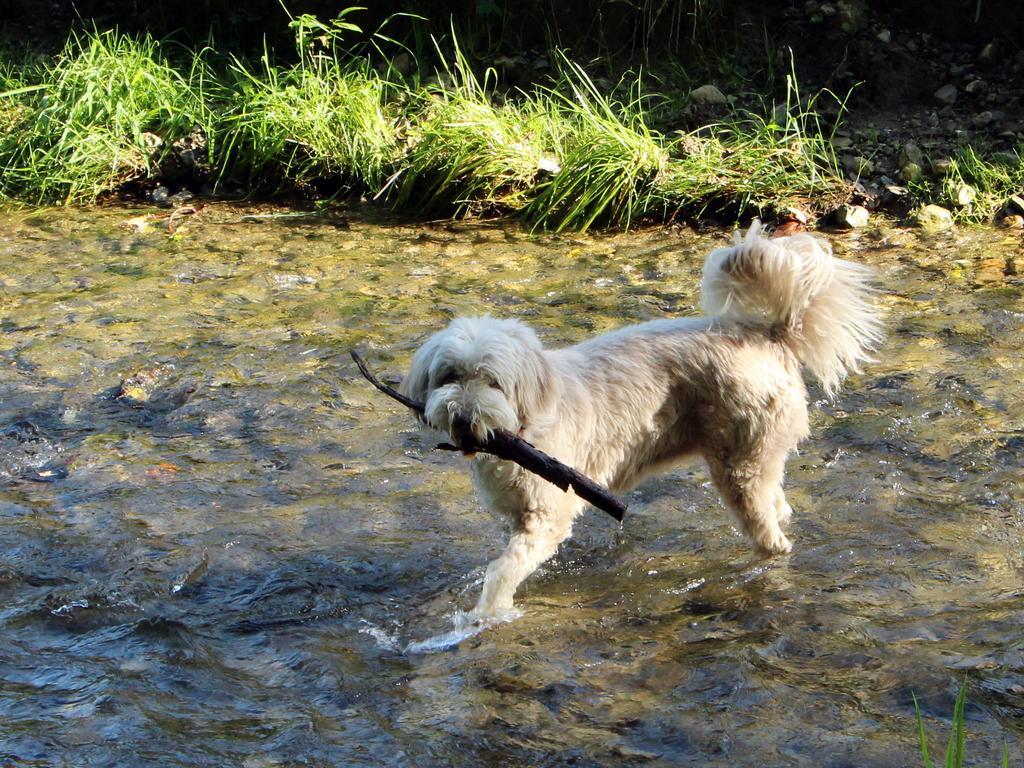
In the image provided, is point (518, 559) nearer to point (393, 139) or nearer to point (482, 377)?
point (482, 377)

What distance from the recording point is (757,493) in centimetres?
470

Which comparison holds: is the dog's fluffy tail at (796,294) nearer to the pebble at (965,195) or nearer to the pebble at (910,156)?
the pebble at (965,195)

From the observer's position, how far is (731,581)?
15.3ft

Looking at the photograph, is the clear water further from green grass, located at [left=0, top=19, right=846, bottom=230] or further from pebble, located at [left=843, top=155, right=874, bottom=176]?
pebble, located at [left=843, top=155, right=874, bottom=176]

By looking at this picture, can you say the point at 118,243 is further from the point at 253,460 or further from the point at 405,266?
the point at 253,460

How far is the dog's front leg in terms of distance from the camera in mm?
4344

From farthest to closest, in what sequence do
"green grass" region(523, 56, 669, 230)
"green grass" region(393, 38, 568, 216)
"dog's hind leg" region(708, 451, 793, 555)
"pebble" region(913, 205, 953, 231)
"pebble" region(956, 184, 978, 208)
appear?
"green grass" region(393, 38, 568, 216), "green grass" region(523, 56, 669, 230), "pebble" region(956, 184, 978, 208), "pebble" region(913, 205, 953, 231), "dog's hind leg" region(708, 451, 793, 555)

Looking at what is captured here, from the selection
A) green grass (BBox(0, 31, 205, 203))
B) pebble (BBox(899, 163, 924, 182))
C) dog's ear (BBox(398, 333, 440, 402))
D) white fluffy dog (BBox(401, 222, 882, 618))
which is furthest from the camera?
green grass (BBox(0, 31, 205, 203))

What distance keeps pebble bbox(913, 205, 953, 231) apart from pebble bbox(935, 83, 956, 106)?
1.58 metres

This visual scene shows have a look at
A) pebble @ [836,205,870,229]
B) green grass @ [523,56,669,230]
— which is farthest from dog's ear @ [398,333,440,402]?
pebble @ [836,205,870,229]

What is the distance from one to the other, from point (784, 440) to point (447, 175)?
16.2ft

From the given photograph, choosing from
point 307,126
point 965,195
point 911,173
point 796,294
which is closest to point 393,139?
point 307,126

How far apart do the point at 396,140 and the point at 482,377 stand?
585 cm

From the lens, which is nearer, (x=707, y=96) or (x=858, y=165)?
(x=858, y=165)
